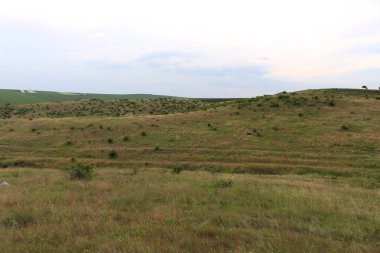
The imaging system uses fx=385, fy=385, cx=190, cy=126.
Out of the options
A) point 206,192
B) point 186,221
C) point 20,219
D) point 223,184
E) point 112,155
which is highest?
point 186,221

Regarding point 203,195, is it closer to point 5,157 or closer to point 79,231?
point 79,231

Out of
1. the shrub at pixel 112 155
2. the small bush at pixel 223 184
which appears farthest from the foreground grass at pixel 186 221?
the shrub at pixel 112 155

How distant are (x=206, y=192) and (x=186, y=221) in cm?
418

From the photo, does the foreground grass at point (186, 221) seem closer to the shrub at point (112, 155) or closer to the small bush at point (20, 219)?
the small bush at point (20, 219)

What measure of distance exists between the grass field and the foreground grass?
3 centimetres

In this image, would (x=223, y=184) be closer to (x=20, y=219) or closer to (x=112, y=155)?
(x=20, y=219)

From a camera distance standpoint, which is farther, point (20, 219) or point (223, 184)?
point (223, 184)

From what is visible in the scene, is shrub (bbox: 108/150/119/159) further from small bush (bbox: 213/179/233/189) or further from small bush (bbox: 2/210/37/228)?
small bush (bbox: 2/210/37/228)

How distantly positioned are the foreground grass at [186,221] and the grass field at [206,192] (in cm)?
3

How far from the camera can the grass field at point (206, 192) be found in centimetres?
754

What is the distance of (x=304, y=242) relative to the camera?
708 centimetres

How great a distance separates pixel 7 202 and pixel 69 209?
2.87 m

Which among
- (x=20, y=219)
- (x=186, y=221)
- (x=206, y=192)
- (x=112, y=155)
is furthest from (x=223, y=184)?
(x=112, y=155)

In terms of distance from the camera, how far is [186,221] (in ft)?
29.6
